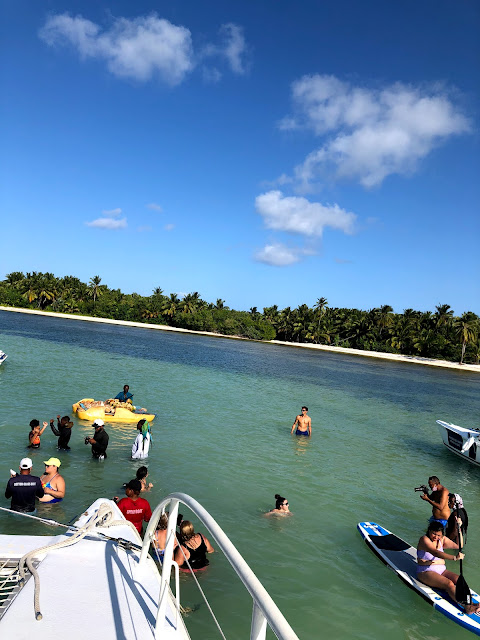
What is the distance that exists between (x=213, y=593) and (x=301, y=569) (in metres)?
1.86

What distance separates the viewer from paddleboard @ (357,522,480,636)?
654 centimetres

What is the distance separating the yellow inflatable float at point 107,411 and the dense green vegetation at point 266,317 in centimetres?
8343

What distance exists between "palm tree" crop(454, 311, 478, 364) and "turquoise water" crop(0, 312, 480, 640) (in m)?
57.7

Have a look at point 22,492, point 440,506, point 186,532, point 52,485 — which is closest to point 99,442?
point 52,485

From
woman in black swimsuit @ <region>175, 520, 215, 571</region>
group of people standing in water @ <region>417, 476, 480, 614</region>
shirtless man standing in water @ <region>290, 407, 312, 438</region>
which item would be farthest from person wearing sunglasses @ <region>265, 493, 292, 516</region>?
shirtless man standing in water @ <region>290, 407, 312, 438</region>

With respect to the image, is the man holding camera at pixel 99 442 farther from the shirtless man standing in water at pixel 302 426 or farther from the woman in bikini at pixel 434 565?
the shirtless man standing in water at pixel 302 426

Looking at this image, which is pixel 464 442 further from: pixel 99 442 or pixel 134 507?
pixel 134 507

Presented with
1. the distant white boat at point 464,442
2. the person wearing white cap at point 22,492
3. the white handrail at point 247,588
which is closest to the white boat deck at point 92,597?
the white handrail at point 247,588

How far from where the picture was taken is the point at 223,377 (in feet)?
113

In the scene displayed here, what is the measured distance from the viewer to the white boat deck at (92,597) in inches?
141

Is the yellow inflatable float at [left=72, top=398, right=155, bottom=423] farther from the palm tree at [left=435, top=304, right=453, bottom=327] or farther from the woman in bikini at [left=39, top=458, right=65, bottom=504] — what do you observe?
the palm tree at [left=435, top=304, right=453, bottom=327]

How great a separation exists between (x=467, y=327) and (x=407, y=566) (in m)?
82.4

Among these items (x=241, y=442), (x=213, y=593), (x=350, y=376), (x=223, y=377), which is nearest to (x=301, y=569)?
(x=213, y=593)

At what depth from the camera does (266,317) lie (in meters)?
113
